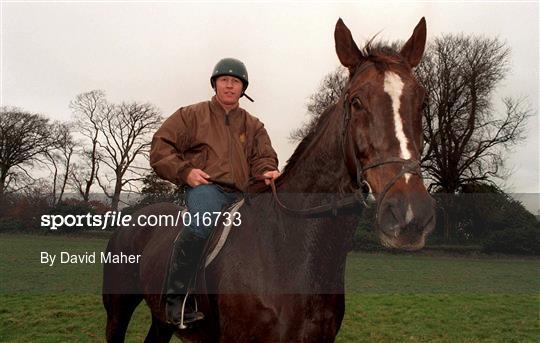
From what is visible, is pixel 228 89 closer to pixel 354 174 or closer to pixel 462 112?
pixel 354 174

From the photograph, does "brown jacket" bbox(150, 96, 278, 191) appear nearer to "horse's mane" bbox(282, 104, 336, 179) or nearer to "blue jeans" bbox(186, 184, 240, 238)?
"blue jeans" bbox(186, 184, 240, 238)

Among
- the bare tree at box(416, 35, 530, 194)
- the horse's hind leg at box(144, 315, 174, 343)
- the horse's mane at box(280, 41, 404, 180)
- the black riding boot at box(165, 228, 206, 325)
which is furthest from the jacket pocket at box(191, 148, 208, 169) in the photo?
the bare tree at box(416, 35, 530, 194)

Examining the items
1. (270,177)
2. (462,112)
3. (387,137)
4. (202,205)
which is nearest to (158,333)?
(202,205)

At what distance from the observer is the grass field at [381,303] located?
10415 mm

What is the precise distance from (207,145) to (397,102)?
1935 millimetres

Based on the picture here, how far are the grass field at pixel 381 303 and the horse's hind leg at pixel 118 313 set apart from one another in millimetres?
3714

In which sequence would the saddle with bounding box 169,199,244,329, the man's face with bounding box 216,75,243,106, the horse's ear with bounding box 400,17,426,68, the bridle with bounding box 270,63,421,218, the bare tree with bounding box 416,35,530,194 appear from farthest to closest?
the bare tree with bounding box 416,35,530,194 → the man's face with bounding box 216,75,243,106 → the saddle with bounding box 169,199,244,329 → the horse's ear with bounding box 400,17,426,68 → the bridle with bounding box 270,63,421,218

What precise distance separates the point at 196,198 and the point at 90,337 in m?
7.27

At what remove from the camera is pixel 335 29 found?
10.4 ft

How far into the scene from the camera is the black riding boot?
3.87m

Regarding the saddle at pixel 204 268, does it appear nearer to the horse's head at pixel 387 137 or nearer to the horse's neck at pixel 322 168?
the horse's neck at pixel 322 168

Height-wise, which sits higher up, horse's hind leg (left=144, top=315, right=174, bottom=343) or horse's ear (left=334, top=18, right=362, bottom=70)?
horse's ear (left=334, top=18, right=362, bottom=70)

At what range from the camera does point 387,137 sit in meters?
2.63

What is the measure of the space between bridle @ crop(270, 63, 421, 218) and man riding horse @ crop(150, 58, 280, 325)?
2.30 ft
